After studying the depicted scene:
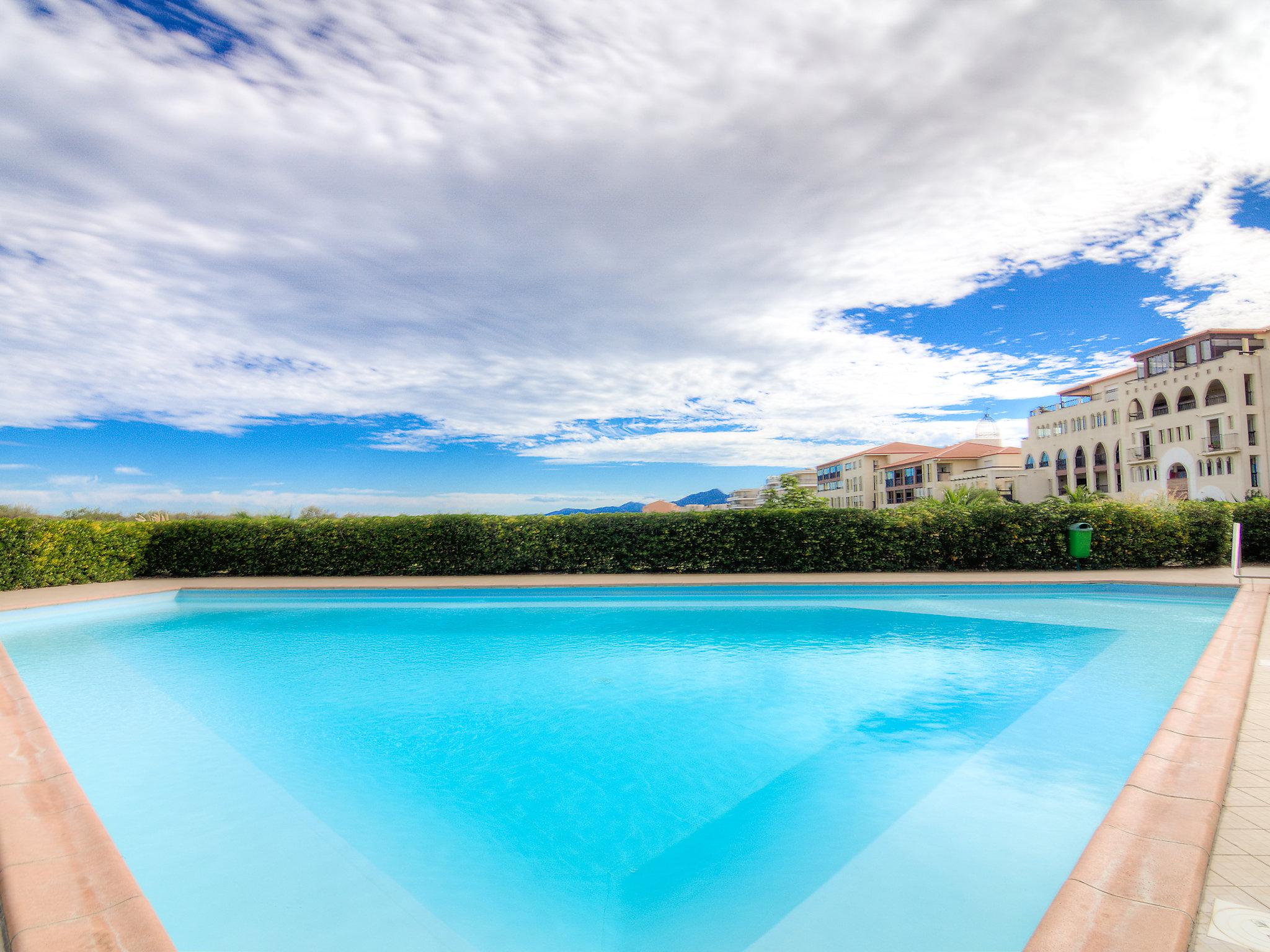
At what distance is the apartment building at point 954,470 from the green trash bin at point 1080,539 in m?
41.4

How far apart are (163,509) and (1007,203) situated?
75.4ft

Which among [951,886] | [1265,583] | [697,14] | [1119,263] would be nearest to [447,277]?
[697,14]

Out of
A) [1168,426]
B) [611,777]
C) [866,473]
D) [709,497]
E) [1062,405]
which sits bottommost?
[611,777]

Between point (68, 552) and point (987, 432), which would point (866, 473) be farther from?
point (68, 552)

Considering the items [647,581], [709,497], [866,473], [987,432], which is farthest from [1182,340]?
[709,497]

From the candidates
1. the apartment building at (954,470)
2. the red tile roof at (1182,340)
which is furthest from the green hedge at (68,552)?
the red tile roof at (1182,340)

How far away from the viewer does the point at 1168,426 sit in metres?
42.6

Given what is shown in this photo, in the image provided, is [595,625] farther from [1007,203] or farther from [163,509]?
[163,509]

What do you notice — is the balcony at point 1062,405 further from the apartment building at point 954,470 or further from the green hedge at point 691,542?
the green hedge at point 691,542

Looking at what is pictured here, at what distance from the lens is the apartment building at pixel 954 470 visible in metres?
57.1

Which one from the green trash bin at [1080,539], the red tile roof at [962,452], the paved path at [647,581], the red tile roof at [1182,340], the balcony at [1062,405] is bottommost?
the paved path at [647,581]

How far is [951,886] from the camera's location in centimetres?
293

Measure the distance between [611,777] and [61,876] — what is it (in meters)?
2.85

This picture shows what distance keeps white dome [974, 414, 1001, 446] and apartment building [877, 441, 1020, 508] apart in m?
0.07
